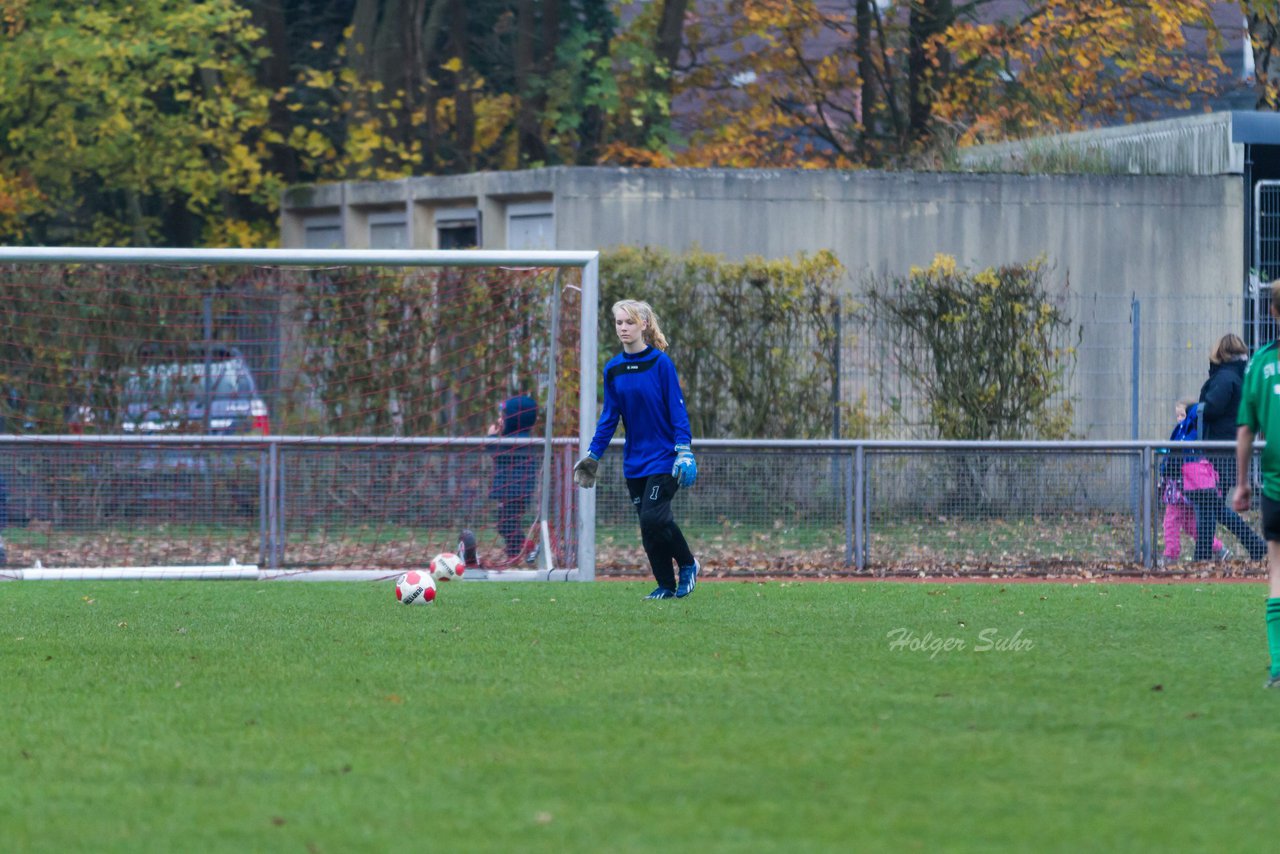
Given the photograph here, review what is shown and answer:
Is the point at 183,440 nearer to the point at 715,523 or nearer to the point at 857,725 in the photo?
the point at 715,523

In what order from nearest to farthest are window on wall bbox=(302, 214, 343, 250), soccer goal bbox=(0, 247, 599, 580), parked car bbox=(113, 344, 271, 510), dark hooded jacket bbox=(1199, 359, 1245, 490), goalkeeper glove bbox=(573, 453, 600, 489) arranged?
goalkeeper glove bbox=(573, 453, 600, 489) → soccer goal bbox=(0, 247, 599, 580) → dark hooded jacket bbox=(1199, 359, 1245, 490) → parked car bbox=(113, 344, 271, 510) → window on wall bbox=(302, 214, 343, 250)

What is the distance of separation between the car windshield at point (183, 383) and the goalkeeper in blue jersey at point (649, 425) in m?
5.83

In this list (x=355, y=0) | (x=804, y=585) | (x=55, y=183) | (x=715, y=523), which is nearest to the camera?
(x=804, y=585)

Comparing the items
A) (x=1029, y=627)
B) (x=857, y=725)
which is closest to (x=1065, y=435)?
(x=1029, y=627)

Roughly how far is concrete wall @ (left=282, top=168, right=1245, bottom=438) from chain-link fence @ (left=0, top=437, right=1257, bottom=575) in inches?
135

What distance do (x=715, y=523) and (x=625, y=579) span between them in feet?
2.92

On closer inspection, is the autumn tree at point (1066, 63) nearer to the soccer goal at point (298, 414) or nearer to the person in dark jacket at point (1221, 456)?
the person in dark jacket at point (1221, 456)

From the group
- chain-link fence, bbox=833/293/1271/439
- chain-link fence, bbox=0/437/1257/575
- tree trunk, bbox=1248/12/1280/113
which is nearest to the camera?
chain-link fence, bbox=0/437/1257/575

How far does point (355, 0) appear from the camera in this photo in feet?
93.8

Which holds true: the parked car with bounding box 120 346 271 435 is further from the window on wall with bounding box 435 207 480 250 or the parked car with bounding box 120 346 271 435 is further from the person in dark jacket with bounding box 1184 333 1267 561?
the person in dark jacket with bounding box 1184 333 1267 561

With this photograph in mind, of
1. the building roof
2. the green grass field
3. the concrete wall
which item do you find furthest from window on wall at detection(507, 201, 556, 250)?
the green grass field

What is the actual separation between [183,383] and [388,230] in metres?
6.08

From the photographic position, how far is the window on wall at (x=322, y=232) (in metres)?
23.5

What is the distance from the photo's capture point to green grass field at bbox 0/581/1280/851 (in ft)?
18.2
